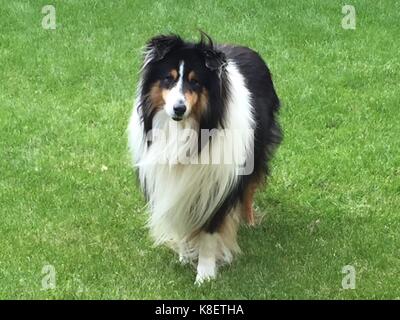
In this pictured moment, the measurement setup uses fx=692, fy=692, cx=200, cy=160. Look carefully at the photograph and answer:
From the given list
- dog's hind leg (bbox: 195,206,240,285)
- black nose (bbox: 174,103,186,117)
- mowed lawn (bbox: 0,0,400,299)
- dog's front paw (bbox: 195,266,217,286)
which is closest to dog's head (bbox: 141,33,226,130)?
black nose (bbox: 174,103,186,117)

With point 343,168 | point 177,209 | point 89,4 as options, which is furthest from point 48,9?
point 177,209

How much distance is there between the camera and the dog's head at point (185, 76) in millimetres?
3949

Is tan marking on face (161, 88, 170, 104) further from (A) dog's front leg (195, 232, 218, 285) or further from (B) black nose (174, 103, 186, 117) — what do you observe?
(A) dog's front leg (195, 232, 218, 285)

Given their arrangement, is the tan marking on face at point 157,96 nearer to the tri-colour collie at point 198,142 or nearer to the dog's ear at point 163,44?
the tri-colour collie at point 198,142

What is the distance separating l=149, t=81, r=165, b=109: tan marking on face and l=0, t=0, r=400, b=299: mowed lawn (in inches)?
47.0

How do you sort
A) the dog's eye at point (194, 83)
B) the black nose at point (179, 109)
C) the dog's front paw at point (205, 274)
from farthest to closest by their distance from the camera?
the dog's front paw at point (205, 274) → the dog's eye at point (194, 83) → the black nose at point (179, 109)

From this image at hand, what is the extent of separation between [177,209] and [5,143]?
269 centimetres

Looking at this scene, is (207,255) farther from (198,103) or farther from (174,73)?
(174,73)

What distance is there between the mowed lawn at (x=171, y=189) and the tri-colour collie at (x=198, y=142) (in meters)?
0.29

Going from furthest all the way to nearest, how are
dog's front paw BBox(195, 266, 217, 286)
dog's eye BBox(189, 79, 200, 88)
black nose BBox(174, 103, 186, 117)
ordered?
1. dog's front paw BBox(195, 266, 217, 286)
2. dog's eye BBox(189, 79, 200, 88)
3. black nose BBox(174, 103, 186, 117)

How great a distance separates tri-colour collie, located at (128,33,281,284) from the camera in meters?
3.99

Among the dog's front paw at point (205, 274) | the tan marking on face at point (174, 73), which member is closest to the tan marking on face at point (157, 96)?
the tan marking on face at point (174, 73)

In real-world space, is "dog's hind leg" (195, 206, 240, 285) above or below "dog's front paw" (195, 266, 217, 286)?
above

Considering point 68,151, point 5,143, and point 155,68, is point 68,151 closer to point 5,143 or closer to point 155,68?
point 5,143
